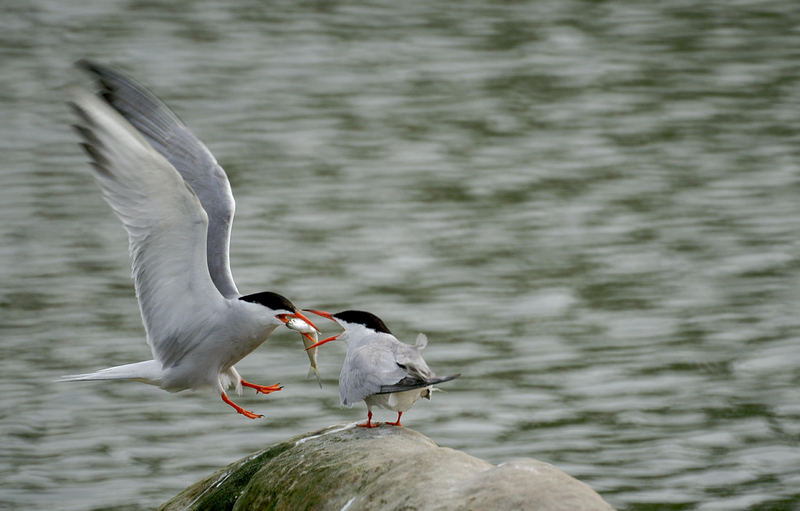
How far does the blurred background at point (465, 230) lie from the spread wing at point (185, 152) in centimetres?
39

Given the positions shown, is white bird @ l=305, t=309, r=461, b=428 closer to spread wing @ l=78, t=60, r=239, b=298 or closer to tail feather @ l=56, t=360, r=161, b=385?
spread wing @ l=78, t=60, r=239, b=298

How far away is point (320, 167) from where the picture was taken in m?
11.4

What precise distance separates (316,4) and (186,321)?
1062 cm

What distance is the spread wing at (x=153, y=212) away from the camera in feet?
16.9

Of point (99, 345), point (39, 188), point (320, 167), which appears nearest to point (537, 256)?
point (320, 167)

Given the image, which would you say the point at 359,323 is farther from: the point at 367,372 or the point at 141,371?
the point at 141,371

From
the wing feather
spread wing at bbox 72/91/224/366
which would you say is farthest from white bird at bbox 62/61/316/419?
the wing feather

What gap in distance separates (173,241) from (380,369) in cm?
121

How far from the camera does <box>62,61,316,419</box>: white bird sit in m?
5.18

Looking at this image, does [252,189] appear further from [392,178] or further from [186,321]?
[186,321]

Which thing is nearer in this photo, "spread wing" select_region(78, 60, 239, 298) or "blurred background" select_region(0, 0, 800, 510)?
"spread wing" select_region(78, 60, 239, 298)

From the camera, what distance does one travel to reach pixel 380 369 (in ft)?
14.8

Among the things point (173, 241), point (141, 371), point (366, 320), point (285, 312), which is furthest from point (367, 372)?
point (141, 371)

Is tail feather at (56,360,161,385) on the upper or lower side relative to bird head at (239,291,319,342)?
lower
